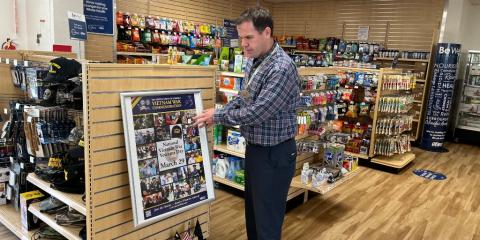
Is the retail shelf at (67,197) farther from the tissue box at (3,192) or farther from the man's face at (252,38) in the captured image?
the man's face at (252,38)

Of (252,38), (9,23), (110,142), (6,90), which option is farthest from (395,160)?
(9,23)

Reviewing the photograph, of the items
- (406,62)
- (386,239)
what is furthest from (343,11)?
(386,239)

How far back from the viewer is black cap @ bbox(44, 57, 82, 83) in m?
2.47

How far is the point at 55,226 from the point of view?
93.0 inches

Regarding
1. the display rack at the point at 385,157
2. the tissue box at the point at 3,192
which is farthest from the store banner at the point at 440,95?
the tissue box at the point at 3,192

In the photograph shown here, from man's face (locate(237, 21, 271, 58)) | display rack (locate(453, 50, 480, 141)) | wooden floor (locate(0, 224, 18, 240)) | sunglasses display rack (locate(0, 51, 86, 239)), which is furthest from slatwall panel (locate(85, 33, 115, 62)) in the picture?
display rack (locate(453, 50, 480, 141))

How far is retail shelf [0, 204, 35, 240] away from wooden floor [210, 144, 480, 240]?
1533mm

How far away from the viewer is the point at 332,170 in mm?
3971

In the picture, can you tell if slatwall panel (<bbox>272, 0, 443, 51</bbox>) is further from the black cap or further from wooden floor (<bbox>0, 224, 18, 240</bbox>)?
wooden floor (<bbox>0, 224, 18, 240</bbox>)

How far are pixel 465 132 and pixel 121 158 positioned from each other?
8.18m

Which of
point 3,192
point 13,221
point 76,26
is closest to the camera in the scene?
point 13,221

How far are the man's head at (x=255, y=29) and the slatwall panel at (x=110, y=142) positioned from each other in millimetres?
534

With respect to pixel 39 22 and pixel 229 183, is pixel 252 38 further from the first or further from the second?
pixel 39 22

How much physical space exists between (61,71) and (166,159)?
42.2 inches
